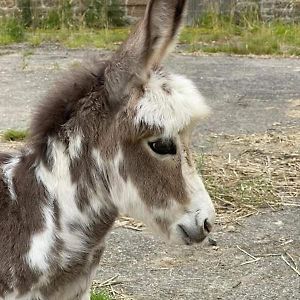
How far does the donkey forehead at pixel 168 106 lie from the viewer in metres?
2.20

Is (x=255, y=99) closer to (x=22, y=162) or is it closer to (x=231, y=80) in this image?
(x=231, y=80)

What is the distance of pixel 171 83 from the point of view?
2.27 meters

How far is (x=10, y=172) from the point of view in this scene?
2455mm

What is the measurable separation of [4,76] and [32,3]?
12.4ft

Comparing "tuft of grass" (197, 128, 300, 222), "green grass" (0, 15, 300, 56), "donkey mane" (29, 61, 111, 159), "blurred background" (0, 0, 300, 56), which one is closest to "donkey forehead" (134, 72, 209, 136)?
"donkey mane" (29, 61, 111, 159)

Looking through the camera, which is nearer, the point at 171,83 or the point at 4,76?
the point at 171,83

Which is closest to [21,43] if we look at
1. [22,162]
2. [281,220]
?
[281,220]

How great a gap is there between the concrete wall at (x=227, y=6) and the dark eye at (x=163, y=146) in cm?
864

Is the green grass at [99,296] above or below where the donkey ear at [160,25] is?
below

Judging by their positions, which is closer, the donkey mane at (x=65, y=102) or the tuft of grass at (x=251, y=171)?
the donkey mane at (x=65, y=102)

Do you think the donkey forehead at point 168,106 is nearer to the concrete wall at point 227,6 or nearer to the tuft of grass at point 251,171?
the tuft of grass at point 251,171

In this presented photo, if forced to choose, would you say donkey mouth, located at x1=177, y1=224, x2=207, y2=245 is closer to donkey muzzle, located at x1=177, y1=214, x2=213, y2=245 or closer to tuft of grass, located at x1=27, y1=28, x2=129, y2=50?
donkey muzzle, located at x1=177, y1=214, x2=213, y2=245

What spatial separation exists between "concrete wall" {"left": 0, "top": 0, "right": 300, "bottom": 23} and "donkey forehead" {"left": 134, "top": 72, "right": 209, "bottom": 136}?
28.2 ft

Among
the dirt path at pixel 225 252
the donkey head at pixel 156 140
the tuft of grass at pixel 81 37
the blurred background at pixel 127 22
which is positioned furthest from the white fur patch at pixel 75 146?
the blurred background at pixel 127 22
